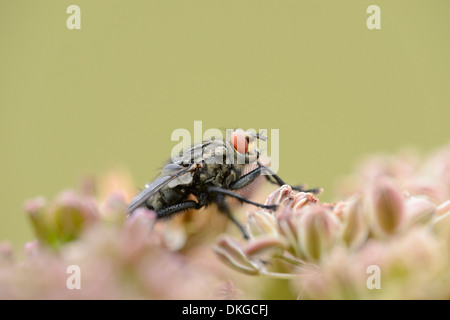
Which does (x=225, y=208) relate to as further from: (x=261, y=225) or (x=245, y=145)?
(x=261, y=225)

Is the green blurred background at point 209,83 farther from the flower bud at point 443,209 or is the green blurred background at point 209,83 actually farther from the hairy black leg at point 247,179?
the flower bud at point 443,209

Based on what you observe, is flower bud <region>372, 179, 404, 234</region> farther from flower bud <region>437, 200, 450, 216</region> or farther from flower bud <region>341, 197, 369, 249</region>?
flower bud <region>437, 200, 450, 216</region>

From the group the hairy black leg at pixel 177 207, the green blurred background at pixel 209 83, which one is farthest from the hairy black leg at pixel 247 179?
the green blurred background at pixel 209 83

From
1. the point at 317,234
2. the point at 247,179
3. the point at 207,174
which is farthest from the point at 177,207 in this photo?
the point at 317,234
